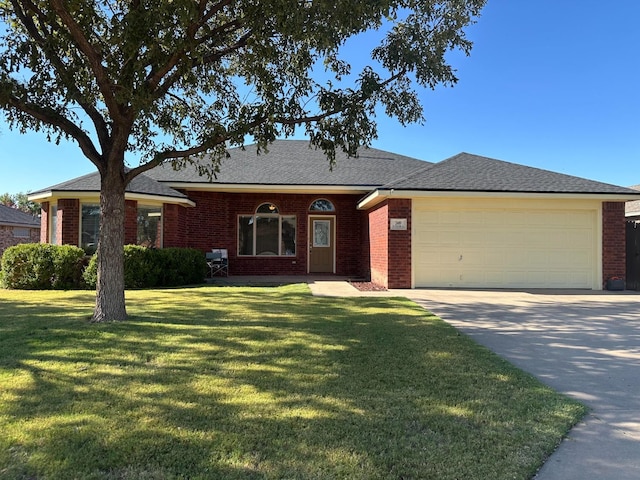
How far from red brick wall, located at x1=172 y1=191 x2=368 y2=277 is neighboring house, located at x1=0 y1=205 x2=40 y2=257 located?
16855 millimetres

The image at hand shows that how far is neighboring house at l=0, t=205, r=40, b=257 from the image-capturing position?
1010 inches

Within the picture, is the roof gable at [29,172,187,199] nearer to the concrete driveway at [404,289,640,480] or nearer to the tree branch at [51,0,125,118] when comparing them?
the tree branch at [51,0,125,118]

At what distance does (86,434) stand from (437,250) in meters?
10.4

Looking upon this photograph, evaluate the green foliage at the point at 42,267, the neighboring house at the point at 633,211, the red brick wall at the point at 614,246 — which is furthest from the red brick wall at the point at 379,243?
the neighboring house at the point at 633,211

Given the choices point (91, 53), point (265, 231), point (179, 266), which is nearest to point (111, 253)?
A: point (91, 53)

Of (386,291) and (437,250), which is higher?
(437,250)

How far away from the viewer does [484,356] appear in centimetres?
521

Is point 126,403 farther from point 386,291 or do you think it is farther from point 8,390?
point 386,291

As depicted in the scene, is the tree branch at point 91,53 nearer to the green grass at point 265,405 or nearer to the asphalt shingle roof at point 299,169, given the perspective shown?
the green grass at point 265,405

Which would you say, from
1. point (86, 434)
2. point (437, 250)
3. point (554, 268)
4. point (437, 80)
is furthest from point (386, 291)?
point (86, 434)

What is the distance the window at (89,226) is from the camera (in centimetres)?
1312

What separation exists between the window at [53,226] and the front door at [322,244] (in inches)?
333

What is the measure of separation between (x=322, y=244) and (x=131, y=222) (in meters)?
6.85

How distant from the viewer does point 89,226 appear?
1316 cm
